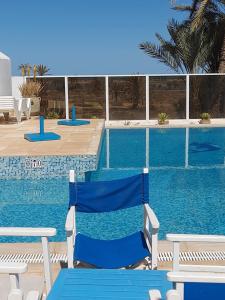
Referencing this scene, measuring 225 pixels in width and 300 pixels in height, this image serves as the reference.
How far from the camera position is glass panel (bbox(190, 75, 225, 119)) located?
15844mm

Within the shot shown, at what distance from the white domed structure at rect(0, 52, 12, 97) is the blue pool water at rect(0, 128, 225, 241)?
15.3ft

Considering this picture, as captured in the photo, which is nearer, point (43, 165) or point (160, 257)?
point (160, 257)

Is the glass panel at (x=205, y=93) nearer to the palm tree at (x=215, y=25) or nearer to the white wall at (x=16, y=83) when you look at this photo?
the palm tree at (x=215, y=25)

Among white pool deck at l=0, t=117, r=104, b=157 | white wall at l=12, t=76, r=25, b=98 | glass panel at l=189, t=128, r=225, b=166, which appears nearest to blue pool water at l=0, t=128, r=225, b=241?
glass panel at l=189, t=128, r=225, b=166

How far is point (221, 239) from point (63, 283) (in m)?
0.91

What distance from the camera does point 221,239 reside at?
237cm

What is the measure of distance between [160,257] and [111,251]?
61 centimetres

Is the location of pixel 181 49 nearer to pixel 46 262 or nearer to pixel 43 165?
pixel 43 165

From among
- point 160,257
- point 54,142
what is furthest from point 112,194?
point 54,142

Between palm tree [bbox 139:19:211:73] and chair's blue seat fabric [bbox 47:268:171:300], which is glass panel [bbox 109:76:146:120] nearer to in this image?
palm tree [bbox 139:19:211:73]

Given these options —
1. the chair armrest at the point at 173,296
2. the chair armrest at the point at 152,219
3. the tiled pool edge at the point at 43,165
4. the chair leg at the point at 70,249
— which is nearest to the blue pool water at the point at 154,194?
the tiled pool edge at the point at 43,165

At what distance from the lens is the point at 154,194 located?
21.6 ft

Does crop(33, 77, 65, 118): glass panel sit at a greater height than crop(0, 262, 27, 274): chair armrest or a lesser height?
greater

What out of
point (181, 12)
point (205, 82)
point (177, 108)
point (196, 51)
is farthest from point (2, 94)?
point (181, 12)
